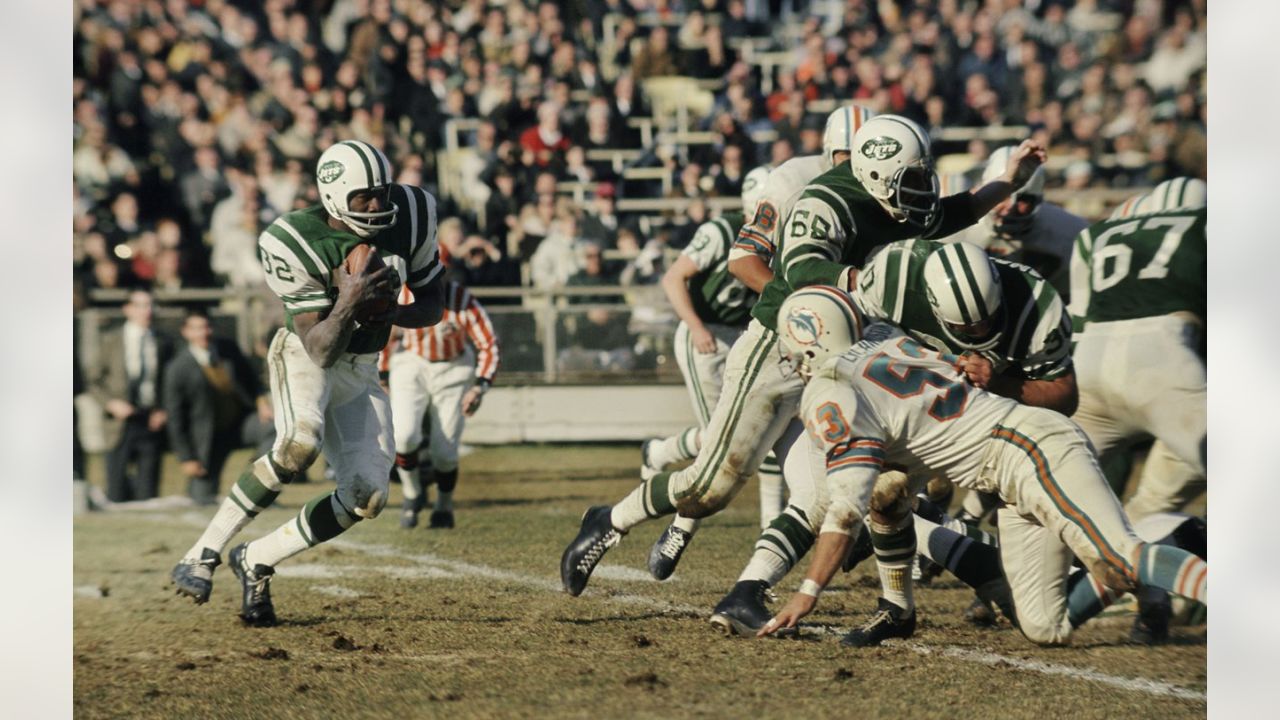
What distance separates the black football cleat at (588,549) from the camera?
4789mm

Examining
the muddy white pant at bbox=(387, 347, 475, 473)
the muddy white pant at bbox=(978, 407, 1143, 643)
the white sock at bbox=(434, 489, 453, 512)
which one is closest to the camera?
the muddy white pant at bbox=(978, 407, 1143, 643)

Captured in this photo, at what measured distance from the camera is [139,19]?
12.1 metres

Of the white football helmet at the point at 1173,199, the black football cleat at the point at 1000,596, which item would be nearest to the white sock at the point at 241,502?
the black football cleat at the point at 1000,596

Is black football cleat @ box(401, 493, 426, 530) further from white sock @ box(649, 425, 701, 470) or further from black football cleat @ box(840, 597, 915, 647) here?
black football cleat @ box(840, 597, 915, 647)

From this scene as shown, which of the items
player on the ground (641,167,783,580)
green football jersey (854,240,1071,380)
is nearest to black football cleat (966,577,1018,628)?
green football jersey (854,240,1071,380)

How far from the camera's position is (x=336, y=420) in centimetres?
461

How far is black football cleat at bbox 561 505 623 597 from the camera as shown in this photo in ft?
15.7

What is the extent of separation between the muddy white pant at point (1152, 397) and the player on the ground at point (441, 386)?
9.57ft

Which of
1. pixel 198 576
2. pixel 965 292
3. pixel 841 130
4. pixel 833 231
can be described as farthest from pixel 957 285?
pixel 198 576

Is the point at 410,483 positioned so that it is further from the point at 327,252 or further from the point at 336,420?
the point at 327,252

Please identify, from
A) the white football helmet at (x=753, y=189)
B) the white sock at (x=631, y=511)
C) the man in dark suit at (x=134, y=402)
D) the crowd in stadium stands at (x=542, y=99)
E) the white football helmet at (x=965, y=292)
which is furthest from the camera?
the crowd in stadium stands at (x=542, y=99)

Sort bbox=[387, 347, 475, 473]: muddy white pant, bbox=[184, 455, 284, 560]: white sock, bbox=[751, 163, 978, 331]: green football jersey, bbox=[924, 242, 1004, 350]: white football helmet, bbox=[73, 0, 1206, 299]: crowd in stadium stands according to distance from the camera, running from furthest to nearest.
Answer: bbox=[73, 0, 1206, 299]: crowd in stadium stands < bbox=[387, 347, 475, 473]: muddy white pant < bbox=[184, 455, 284, 560]: white sock < bbox=[751, 163, 978, 331]: green football jersey < bbox=[924, 242, 1004, 350]: white football helmet

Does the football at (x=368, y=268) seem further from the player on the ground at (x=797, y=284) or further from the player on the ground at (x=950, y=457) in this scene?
the player on the ground at (x=950, y=457)

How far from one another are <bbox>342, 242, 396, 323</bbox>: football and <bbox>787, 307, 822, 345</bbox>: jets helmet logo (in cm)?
128
